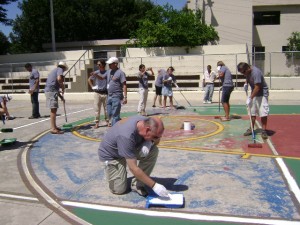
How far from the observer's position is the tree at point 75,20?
41281mm

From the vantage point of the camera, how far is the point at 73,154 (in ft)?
25.7

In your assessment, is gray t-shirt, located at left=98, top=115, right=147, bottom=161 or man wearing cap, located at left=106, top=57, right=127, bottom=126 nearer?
gray t-shirt, located at left=98, top=115, right=147, bottom=161

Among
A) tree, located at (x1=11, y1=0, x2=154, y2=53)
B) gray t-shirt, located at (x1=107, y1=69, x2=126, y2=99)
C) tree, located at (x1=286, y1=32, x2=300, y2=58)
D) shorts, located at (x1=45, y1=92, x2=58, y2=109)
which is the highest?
tree, located at (x1=11, y1=0, x2=154, y2=53)

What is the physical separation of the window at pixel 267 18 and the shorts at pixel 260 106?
24.5m

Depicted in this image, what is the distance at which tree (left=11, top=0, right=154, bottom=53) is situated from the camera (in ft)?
135

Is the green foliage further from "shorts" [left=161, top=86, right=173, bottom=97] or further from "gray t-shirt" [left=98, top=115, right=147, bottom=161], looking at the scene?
"gray t-shirt" [left=98, top=115, right=147, bottom=161]

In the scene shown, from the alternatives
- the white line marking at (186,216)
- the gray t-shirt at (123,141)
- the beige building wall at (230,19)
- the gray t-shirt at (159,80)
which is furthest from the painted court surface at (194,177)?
the beige building wall at (230,19)

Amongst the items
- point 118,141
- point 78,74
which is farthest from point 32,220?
point 78,74

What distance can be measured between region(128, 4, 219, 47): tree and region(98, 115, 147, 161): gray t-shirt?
20764 mm

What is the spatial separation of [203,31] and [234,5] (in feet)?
15.3

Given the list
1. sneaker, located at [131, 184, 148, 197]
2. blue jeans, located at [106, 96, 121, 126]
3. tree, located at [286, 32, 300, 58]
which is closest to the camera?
sneaker, located at [131, 184, 148, 197]

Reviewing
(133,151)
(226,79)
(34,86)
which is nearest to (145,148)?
(133,151)

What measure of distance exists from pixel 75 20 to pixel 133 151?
39.1 meters

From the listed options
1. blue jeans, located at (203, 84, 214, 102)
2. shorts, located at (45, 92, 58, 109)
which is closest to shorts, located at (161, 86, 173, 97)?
blue jeans, located at (203, 84, 214, 102)
